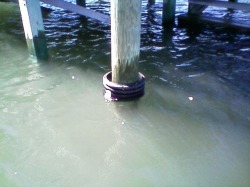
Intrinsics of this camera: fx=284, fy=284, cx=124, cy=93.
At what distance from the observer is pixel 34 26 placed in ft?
15.2

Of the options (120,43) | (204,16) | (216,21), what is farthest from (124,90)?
(204,16)

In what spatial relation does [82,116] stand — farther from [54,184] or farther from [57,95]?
[54,184]

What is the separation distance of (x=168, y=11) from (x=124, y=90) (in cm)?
401

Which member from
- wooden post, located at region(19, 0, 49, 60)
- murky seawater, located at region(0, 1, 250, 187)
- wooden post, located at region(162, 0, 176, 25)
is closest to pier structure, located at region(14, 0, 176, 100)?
wooden post, located at region(19, 0, 49, 60)

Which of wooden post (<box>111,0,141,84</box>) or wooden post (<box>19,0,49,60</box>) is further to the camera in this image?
wooden post (<box>19,0,49,60</box>)

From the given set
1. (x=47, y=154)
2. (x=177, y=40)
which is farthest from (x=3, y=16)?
(x=47, y=154)

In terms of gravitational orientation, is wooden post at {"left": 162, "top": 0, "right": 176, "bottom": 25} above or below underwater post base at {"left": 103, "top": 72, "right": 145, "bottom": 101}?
above

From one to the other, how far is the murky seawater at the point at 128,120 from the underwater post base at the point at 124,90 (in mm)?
105

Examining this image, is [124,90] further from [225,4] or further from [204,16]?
[204,16]

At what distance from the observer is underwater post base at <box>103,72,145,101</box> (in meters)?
3.61

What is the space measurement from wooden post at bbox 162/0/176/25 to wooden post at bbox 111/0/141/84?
12.4ft

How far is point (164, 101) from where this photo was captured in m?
3.82

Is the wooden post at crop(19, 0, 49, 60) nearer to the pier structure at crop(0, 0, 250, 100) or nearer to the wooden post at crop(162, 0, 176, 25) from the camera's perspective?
the pier structure at crop(0, 0, 250, 100)

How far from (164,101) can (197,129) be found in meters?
0.71
